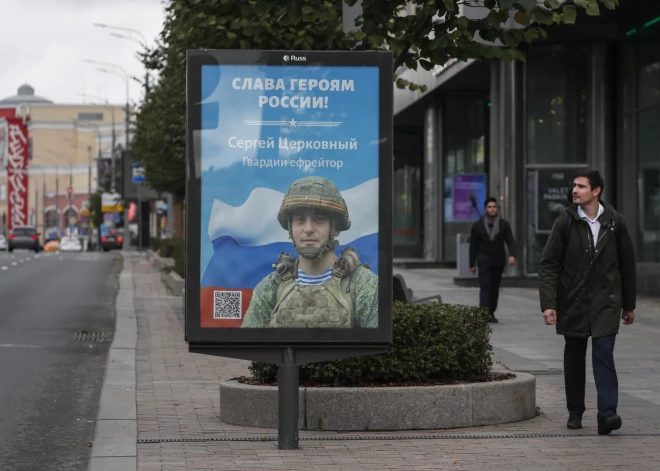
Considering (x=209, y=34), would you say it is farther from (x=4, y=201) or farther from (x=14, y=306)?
(x=4, y=201)

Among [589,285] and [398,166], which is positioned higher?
[398,166]

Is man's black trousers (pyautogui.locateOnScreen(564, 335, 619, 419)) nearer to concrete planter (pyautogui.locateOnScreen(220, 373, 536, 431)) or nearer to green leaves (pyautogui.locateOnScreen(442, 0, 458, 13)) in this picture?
concrete planter (pyautogui.locateOnScreen(220, 373, 536, 431))

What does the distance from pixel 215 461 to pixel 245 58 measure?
92.1 inches

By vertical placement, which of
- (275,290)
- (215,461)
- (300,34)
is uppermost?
(300,34)

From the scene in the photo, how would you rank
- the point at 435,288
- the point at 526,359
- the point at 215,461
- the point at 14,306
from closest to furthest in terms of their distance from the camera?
the point at 215,461
the point at 526,359
the point at 14,306
the point at 435,288

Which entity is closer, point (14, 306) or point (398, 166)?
point (14, 306)

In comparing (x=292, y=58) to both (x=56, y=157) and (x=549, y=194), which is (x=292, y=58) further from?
(x=56, y=157)

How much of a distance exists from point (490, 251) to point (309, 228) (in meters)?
10.6

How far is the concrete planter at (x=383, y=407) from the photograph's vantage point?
8664 millimetres

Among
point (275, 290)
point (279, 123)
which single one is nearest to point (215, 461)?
point (275, 290)

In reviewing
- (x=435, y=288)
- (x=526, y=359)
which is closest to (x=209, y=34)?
(x=526, y=359)

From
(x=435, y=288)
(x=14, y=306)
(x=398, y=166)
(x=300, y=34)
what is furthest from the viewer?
(x=398, y=166)

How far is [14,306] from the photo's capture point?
23.2 meters

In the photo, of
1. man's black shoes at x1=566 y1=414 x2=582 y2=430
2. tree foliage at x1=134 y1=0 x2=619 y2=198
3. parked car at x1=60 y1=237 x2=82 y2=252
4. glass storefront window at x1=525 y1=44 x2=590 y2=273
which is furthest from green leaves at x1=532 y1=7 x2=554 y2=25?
parked car at x1=60 y1=237 x2=82 y2=252
